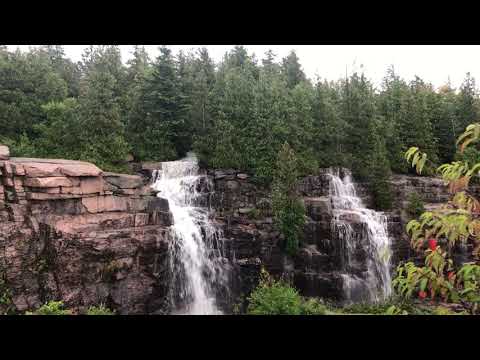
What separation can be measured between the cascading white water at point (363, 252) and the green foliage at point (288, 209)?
2.66 m

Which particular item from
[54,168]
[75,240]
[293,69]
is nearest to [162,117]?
[54,168]

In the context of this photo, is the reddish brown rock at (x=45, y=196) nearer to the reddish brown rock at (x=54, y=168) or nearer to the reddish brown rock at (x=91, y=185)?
the reddish brown rock at (x=91, y=185)

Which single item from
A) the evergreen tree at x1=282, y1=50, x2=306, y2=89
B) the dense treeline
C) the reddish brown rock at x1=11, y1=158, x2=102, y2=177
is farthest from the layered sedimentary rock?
the evergreen tree at x1=282, y1=50, x2=306, y2=89

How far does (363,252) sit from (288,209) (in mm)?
5447

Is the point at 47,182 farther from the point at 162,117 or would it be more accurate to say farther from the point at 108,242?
the point at 162,117

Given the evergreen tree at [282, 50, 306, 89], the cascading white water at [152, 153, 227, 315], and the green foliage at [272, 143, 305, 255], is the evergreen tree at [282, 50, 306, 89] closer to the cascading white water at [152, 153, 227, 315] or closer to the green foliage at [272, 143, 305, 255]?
the green foliage at [272, 143, 305, 255]

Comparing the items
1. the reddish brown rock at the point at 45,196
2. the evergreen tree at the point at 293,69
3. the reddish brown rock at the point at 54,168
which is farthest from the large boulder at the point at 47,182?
the evergreen tree at the point at 293,69

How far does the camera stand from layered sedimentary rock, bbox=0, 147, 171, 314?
13.5 m

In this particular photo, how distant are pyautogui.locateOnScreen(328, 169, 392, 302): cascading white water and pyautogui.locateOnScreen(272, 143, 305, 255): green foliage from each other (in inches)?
105

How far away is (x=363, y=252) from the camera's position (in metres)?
19.7

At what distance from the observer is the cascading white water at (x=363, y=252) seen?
Result: 61.6ft

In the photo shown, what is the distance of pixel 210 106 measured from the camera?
25953 mm
